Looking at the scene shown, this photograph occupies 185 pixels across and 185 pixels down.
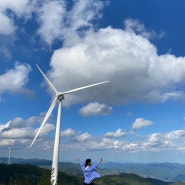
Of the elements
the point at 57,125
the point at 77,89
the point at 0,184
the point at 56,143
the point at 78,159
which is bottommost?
the point at 0,184

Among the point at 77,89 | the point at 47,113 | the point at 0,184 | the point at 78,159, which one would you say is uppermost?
the point at 77,89

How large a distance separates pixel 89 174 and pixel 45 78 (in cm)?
4127

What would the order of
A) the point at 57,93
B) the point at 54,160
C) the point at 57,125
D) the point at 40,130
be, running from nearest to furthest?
the point at 54,160 < the point at 57,125 < the point at 40,130 < the point at 57,93

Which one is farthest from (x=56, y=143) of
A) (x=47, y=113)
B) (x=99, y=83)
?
(x=99, y=83)

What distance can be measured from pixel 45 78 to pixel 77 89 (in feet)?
21.9

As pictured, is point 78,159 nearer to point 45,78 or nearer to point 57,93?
point 57,93

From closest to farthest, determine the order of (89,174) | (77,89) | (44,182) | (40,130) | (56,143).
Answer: (44,182)
(89,174)
(56,143)
(40,130)
(77,89)

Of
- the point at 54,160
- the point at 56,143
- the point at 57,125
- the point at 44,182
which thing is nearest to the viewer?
the point at 44,182

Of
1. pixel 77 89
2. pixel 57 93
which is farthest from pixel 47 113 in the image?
pixel 77 89

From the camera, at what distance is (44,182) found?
661 inches

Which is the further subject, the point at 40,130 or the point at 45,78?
the point at 45,78

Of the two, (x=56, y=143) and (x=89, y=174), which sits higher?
(x=56, y=143)

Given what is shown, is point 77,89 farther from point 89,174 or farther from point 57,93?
point 89,174

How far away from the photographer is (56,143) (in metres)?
42.2
